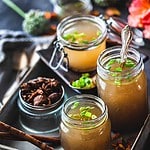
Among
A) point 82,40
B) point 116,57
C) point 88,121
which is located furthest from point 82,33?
point 88,121

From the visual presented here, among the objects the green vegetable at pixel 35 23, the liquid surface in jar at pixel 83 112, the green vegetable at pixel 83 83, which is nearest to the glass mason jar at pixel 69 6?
the green vegetable at pixel 35 23

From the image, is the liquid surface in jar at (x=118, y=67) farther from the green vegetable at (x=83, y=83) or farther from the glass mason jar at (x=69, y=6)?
the glass mason jar at (x=69, y=6)

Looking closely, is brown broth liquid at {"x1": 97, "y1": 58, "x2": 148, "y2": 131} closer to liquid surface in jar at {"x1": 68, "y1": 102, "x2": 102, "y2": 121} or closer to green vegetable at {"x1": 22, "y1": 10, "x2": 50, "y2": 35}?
liquid surface in jar at {"x1": 68, "y1": 102, "x2": 102, "y2": 121}

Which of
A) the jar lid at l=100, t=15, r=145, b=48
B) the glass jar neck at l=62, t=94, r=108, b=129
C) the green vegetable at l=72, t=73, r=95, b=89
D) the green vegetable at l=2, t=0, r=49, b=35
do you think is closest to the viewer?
the glass jar neck at l=62, t=94, r=108, b=129

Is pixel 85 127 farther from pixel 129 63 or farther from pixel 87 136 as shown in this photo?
pixel 129 63

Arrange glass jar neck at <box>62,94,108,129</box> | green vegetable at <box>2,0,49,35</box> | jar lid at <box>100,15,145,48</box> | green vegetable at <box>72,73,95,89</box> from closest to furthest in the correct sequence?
glass jar neck at <box>62,94,108,129</box> → green vegetable at <box>72,73,95,89</box> → jar lid at <box>100,15,145,48</box> → green vegetable at <box>2,0,49,35</box>

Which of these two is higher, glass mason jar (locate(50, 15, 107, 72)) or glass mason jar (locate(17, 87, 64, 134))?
glass mason jar (locate(50, 15, 107, 72))

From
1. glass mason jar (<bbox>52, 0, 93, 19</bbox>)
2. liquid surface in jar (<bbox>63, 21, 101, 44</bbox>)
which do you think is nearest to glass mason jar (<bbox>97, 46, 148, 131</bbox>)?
liquid surface in jar (<bbox>63, 21, 101, 44</bbox>)
